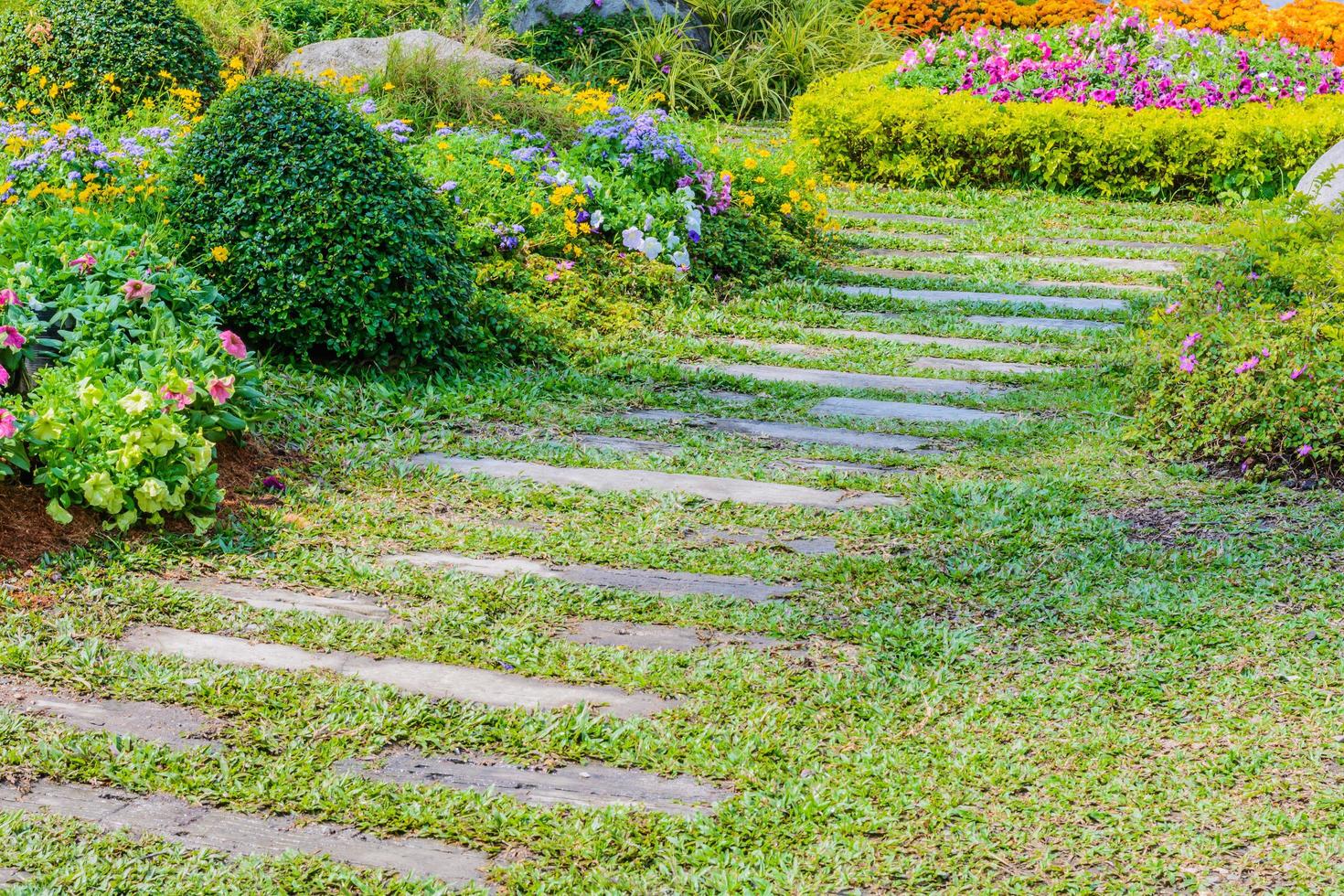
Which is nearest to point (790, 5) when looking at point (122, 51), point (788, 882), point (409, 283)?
point (122, 51)

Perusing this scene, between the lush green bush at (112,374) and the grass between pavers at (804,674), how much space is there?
22cm

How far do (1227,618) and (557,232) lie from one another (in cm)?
414

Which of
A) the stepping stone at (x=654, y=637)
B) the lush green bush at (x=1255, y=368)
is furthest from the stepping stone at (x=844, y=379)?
the stepping stone at (x=654, y=637)

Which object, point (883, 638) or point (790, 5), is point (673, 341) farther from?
point (790, 5)

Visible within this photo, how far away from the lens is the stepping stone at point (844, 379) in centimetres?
574

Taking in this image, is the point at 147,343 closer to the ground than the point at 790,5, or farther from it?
closer to the ground

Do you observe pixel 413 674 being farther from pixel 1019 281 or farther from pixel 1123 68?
pixel 1123 68

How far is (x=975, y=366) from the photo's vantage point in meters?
6.13

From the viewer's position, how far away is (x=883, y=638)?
3.56 m

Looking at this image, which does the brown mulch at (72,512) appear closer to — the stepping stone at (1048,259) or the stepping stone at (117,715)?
the stepping stone at (117,715)

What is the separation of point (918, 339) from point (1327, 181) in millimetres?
2124

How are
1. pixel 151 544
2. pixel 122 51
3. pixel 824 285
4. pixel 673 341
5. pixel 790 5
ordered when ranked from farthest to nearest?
pixel 790 5, pixel 122 51, pixel 824 285, pixel 673 341, pixel 151 544

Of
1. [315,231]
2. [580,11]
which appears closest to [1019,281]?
[315,231]

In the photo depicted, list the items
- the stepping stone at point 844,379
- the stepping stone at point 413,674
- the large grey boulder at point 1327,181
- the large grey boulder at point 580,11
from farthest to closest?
the large grey boulder at point 580,11 < the large grey boulder at point 1327,181 < the stepping stone at point 844,379 < the stepping stone at point 413,674
